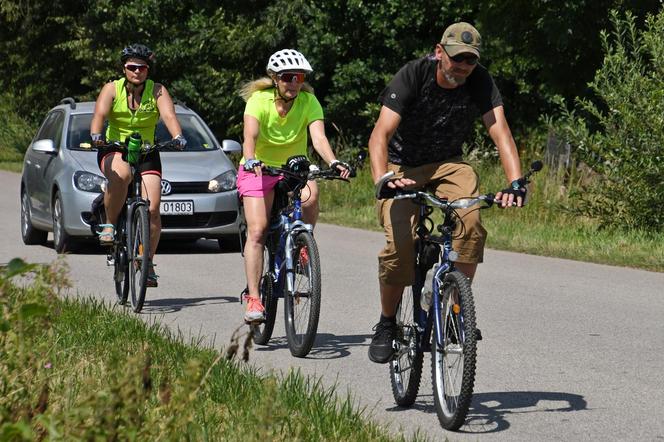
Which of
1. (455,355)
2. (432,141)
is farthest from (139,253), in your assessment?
(455,355)

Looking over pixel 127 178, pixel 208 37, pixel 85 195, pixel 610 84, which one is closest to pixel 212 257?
pixel 85 195

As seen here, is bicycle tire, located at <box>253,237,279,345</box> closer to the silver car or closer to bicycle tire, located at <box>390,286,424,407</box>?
bicycle tire, located at <box>390,286,424,407</box>

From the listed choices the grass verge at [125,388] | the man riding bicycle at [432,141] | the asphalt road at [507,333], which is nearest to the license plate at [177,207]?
the asphalt road at [507,333]

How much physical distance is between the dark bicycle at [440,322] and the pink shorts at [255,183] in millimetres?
1785

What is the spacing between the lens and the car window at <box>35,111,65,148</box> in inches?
588

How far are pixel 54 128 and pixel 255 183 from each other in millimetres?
7482

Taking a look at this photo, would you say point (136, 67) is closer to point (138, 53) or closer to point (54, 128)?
point (138, 53)

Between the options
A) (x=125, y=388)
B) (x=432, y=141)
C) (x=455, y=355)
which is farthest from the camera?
(x=432, y=141)

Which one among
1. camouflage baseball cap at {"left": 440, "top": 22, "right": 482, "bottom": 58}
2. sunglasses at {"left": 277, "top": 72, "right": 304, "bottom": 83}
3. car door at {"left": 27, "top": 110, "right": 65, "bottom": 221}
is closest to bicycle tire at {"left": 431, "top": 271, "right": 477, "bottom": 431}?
camouflage baseball cap at {"left": 440, "top": 22, "right": 482, "bottom": 58}

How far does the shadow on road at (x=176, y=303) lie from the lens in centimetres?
1009

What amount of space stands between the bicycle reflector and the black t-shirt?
141 cm

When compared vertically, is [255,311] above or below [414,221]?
below

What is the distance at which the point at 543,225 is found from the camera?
16.7 meters

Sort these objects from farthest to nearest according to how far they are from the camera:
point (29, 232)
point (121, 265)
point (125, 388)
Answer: point (29, 232), point (121, 265), point (125, 388)
